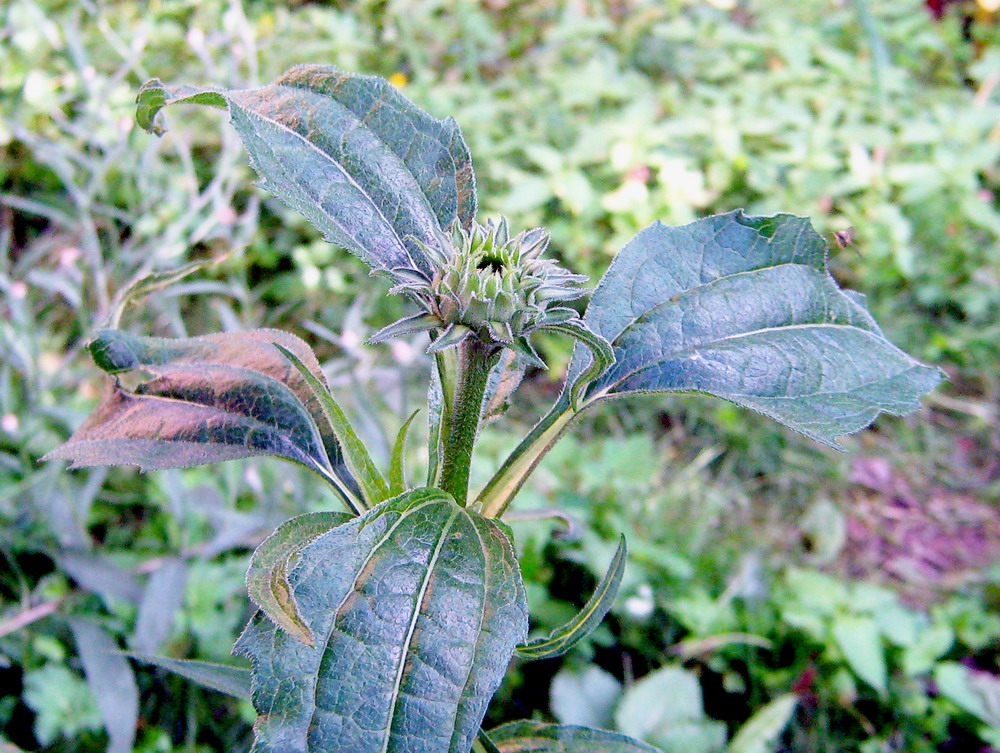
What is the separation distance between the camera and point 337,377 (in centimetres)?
188

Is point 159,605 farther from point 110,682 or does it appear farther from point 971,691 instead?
point 971,691

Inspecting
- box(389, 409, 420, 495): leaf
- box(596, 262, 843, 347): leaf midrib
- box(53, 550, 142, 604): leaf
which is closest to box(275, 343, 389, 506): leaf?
box(389, 409, 420, 495): leaf

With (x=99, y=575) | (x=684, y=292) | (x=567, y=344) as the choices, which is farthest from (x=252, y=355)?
(x=567, y=344)

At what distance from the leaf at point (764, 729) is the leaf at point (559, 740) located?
32.6 inches

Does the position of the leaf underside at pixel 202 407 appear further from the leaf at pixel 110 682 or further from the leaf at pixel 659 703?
the leaf at pixel 659 703

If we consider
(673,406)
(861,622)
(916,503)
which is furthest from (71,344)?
(916,503)

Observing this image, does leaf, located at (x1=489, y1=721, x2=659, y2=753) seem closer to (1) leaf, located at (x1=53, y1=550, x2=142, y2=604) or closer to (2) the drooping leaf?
(2) the drooping leaf

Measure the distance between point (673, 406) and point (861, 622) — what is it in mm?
926

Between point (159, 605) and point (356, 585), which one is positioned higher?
point (356, 585)

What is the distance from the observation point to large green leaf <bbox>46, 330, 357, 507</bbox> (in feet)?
2.20

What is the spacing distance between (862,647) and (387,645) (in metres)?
1.41

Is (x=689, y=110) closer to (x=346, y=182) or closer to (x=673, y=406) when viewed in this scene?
(x=673, y=406)

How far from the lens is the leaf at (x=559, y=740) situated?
0.71 metres

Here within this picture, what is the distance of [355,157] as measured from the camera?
2.23 ft
